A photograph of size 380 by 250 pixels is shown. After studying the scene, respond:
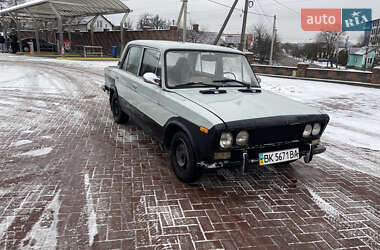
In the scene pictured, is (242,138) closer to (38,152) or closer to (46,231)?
(46,231)

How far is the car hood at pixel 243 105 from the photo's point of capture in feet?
10.8

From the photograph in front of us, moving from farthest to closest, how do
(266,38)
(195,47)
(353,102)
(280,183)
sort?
(266,38) < (353,102) < (195,47) < (280,183)

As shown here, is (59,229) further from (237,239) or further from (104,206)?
(237,239)

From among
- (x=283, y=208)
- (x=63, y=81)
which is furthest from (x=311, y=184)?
(x=63, y=81)

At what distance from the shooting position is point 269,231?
2.93 m

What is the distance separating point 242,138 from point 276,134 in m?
0.48

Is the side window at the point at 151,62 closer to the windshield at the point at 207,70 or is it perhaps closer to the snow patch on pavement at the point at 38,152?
the windshield at the point at 207,70

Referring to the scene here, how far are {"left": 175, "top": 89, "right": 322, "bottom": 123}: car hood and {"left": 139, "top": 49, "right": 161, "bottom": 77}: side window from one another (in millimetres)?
663

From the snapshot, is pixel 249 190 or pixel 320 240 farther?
pixel 249 190

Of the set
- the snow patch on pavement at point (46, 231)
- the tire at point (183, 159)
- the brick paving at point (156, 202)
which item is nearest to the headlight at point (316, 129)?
the brick paving at point (156, 202)

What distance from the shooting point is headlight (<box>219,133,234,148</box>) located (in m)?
3.17

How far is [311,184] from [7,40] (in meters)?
34.8

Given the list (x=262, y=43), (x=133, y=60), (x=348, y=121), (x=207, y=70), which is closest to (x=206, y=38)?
(x=262, y=43)

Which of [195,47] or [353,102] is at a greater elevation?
[195,47]
